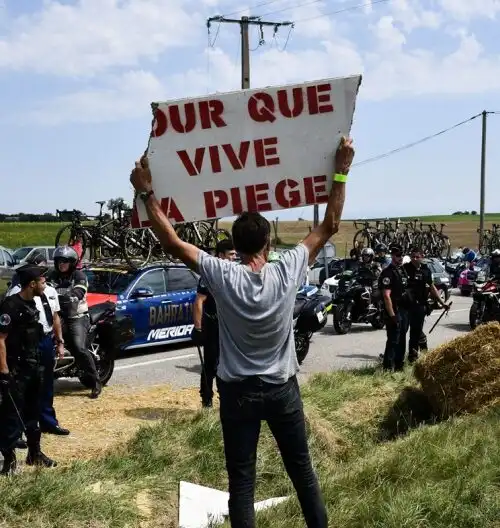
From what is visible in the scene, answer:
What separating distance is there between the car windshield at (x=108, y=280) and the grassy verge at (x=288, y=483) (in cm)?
586

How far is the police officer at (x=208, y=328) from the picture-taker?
7.77m

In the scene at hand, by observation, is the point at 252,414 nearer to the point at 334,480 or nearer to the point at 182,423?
the point at 334,480

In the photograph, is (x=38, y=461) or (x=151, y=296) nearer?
(x=38, y=461)

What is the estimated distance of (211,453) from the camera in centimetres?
604

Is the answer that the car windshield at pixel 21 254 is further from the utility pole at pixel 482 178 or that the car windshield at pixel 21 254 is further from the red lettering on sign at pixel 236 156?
the red lettering on sign at pixel 236 156

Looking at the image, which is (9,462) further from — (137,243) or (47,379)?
(137,243)

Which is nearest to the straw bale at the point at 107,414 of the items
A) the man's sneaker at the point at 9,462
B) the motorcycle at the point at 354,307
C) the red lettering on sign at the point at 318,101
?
the man's sneaker at the point at 9,462

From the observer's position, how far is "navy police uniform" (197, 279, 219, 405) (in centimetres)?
781

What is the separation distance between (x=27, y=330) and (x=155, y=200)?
100 inches

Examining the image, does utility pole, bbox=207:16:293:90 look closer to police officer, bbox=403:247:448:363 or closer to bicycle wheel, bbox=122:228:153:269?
bicycle wheel, bbox=122:228:153:269

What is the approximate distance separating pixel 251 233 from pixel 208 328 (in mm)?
4339

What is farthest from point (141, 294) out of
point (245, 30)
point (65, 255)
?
point (245, 30)

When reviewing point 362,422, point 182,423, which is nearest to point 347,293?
point 362,422

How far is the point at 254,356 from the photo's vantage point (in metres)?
3.62
